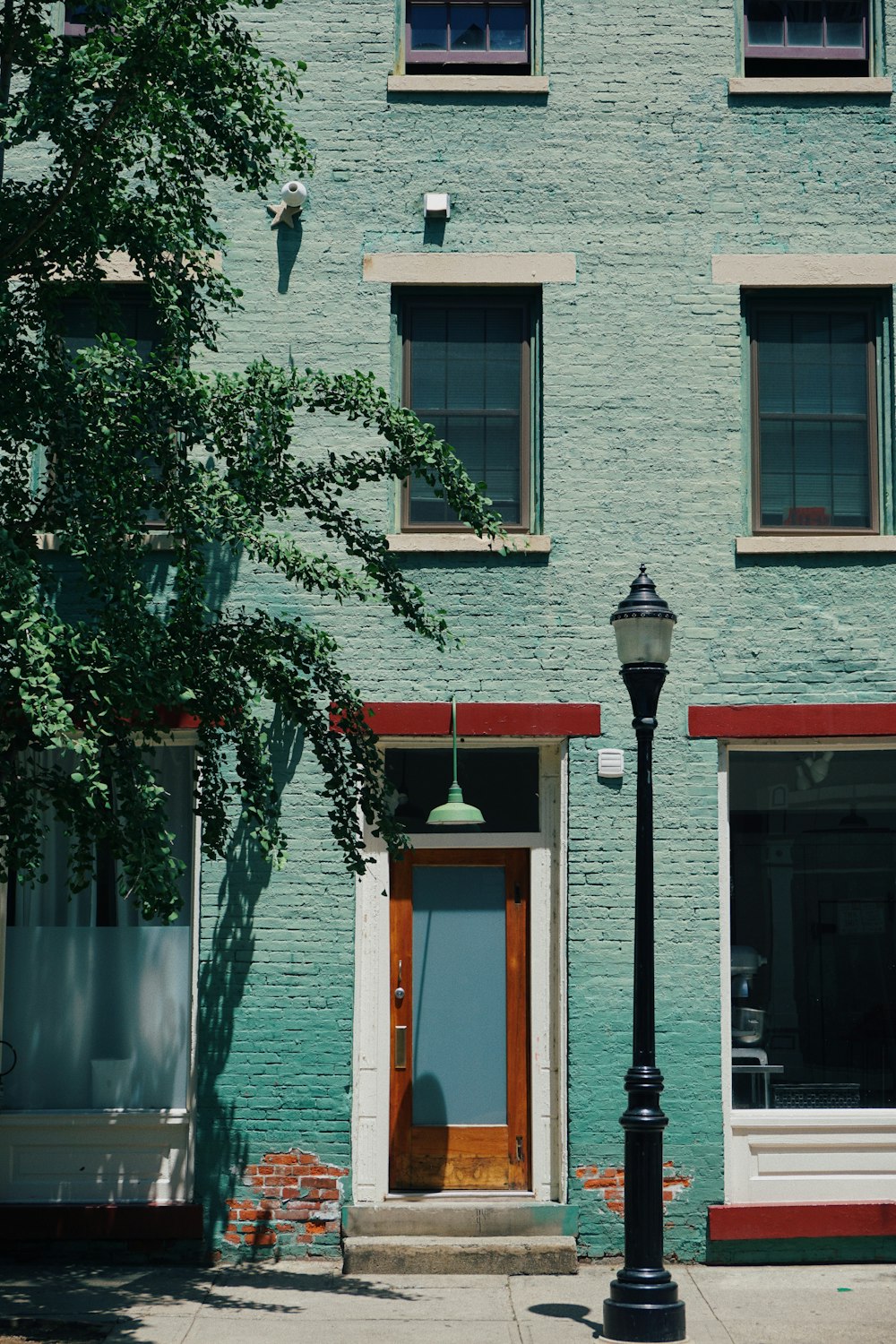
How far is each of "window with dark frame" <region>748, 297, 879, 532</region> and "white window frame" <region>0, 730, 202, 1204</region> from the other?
14.9 feet

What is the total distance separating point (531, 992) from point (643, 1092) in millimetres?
2225

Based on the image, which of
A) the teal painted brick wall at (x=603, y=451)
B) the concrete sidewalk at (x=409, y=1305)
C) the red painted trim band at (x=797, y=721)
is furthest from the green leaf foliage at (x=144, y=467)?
the concrete sidewalk at (x=409, y=1305)

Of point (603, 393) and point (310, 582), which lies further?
point (603, 393)

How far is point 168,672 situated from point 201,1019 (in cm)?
308

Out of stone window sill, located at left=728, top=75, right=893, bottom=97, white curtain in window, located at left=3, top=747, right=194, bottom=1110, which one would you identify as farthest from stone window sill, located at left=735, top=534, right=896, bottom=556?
white curtain in window, located at left=3, top=747, right=194, bottom=1110

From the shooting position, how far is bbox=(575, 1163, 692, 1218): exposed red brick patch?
10164 millimetres

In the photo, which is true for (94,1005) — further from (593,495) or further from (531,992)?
(593,495)

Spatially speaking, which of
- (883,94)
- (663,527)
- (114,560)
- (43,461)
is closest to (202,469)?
(114,560)

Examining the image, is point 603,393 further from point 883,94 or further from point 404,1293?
point 404,1293

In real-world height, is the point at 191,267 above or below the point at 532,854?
above

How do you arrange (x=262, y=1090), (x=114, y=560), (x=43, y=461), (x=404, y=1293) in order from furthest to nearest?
1. (x=43, y=461)
2. (x=262, y=1090)
3. (x=404, y=1293)
4. (x=114, y=560)

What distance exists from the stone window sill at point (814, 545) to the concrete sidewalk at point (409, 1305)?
456 centimetres

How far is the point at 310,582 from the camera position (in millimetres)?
9055

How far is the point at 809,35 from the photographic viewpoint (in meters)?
11.3
